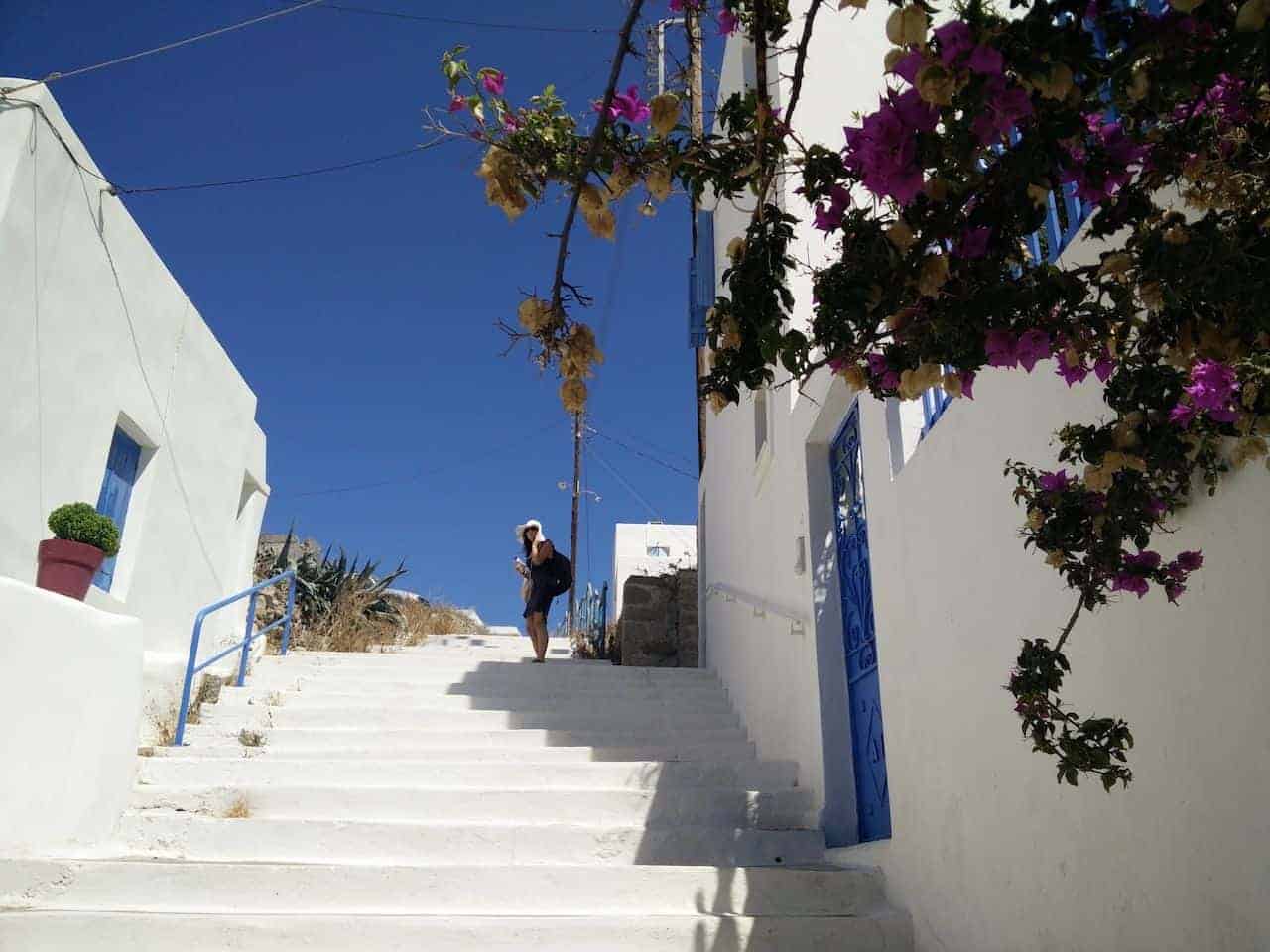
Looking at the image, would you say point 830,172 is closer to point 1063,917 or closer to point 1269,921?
point 1269,921

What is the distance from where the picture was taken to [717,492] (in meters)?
8.78

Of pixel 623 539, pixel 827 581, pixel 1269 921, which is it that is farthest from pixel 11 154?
pixel 623 539

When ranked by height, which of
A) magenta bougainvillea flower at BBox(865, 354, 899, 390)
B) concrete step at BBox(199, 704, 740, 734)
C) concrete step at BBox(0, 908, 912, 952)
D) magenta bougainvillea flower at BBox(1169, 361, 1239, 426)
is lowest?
concrete step at BBox(0, 908, 912, 952)

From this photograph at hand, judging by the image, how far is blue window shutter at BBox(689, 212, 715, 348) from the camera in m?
7.20

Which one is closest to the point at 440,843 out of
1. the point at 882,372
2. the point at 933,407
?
the point at 933,407

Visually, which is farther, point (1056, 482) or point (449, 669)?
point (449, 669)

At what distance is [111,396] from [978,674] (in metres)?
5.40

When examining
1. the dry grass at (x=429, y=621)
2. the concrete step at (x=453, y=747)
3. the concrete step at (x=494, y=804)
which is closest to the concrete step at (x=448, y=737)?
the concrete step at (x=453, y=747)

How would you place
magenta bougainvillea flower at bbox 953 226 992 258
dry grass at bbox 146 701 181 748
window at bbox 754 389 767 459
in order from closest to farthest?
magenta bougainvillea flower at bbox 953 226 992 258, dry grass at bbox 146 701 181 748, window at bbox 754 389 767 459

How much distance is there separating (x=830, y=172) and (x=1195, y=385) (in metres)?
0.70

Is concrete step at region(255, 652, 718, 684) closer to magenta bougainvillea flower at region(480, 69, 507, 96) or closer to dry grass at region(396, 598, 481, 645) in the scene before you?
dry grass at region(396, 598, 481, 645)

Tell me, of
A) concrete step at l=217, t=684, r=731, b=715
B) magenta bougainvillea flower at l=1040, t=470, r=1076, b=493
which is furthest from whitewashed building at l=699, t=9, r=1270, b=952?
concrete step at l=217, t=684, r=731, b=715

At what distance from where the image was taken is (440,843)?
422 cm

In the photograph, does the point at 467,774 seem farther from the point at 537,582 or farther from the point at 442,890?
the point at 537,582
